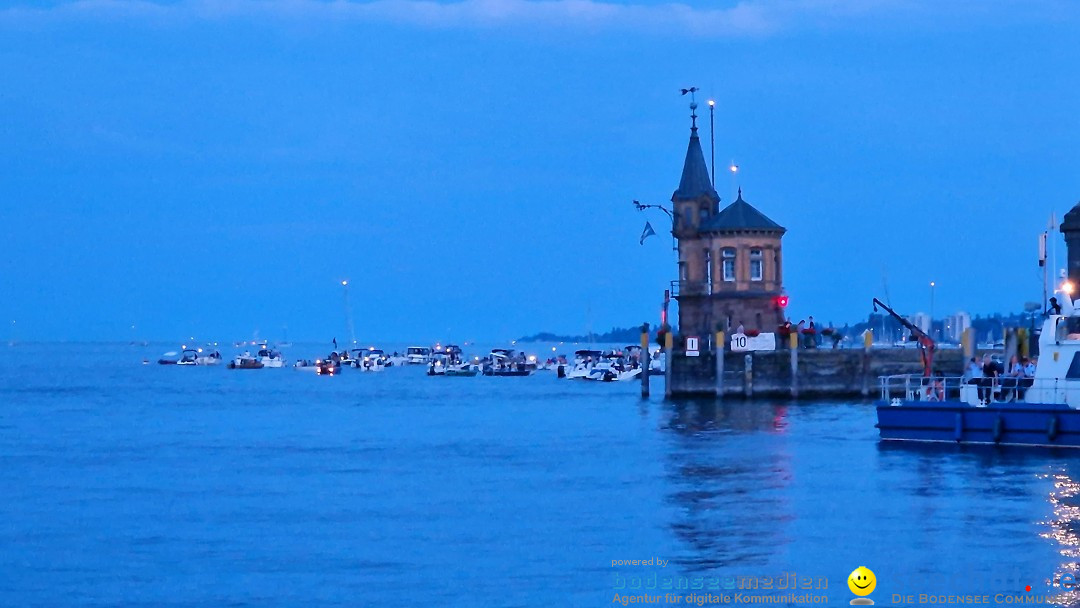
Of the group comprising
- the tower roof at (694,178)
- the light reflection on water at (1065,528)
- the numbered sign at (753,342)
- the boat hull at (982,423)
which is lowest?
the light reflection on water at (1065,528)

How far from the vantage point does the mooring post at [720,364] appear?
8049 centimetres

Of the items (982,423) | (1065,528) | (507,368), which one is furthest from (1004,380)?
(507,368)

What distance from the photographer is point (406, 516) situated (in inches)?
1535

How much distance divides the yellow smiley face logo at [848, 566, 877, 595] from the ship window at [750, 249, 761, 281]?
194ft

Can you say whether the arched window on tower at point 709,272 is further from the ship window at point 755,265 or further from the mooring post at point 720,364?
the mooring post at point 720,364

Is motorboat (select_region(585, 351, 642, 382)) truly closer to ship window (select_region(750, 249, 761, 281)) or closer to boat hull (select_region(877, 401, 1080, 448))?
ship window (select_region(750, 249, 761, 281))

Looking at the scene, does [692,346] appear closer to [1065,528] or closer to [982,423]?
[982,423]

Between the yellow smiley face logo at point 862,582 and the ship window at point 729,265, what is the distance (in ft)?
194

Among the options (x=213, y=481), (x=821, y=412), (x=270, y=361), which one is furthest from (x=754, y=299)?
(x=270, y=361)

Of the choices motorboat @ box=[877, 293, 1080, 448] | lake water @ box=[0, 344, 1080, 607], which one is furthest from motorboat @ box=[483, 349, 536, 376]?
motorboat @ box=[877, 293, 1080, 448]

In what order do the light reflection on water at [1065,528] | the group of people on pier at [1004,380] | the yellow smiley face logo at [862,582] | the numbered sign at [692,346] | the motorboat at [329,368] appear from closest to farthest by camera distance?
the light reflection on water at [1065,528] < the yellow smiley face logo at [862,582] < the group of people on pier at [1004,380] < the numbered sign at [692,346] < the motorboat at [329,368]

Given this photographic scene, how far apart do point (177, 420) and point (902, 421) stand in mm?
42625

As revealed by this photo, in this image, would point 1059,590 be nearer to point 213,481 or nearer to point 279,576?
point 279,576

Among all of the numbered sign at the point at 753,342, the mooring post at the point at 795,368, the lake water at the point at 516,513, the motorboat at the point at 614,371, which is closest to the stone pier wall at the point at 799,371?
the mooring post at the point at 795,368
